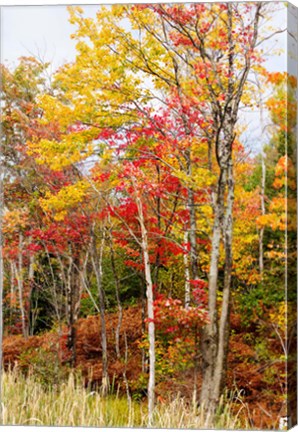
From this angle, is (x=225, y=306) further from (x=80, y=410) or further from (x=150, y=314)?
(x=80, y=410)

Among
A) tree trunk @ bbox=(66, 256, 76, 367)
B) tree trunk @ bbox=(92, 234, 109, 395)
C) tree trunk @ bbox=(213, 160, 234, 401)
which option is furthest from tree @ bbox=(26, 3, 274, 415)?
tree trunk @ bbox=(66, 256, 76, 367)

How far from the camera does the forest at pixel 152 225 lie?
9.37 metres

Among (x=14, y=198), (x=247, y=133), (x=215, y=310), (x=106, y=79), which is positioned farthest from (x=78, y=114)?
(x=215, y=310)

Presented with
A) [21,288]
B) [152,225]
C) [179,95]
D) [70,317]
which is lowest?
[70,317]

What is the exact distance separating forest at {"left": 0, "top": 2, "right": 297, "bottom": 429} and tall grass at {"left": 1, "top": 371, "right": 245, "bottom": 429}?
1cm

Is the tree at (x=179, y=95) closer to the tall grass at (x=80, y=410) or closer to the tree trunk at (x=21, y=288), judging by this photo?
the tall grass at (x=80, y=410)

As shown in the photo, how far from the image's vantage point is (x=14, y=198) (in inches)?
401

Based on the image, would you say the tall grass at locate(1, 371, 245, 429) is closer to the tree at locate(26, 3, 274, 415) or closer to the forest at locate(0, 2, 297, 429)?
the forest at locate(0, 2, 297, 429)

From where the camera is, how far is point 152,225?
976 centimetres

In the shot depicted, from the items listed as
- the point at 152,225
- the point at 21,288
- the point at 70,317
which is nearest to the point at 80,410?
the point at 70,317

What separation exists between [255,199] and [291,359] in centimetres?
153

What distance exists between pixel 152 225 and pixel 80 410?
195 centimetres

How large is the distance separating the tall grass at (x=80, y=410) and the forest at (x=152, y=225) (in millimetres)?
15

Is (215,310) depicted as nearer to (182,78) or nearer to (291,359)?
(291,359)
